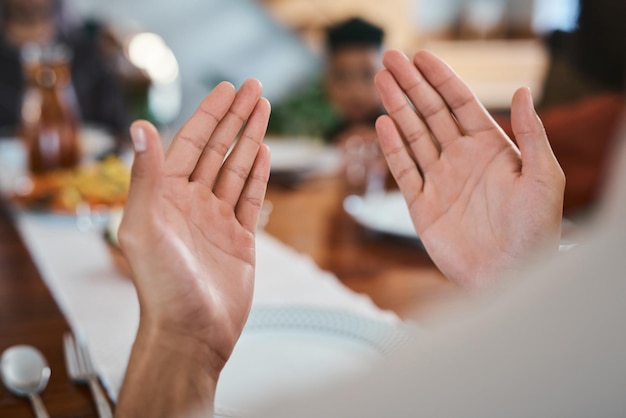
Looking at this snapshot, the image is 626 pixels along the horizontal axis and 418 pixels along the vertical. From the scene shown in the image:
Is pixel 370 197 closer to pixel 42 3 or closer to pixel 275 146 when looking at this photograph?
pixel 275 146

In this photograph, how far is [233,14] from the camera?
420cm

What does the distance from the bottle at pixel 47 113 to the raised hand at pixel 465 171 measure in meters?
0.93

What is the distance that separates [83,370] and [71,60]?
2361mm

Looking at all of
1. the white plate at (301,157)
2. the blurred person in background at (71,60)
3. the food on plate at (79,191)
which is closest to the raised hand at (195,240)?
the food on plate at (79,191)

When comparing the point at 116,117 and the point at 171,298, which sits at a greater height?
the point at 171,298

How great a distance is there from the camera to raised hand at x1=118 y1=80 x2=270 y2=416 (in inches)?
18.7

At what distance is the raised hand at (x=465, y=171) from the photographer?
574 millimetres

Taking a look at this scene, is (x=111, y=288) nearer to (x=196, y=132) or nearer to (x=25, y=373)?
(x=25, y=373)

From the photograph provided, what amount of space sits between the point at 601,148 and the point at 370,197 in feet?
1.58

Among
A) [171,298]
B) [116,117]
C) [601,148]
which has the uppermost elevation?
[171,298]

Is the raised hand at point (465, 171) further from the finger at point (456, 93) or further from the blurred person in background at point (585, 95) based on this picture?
the blurred person in background at point (585, 95)

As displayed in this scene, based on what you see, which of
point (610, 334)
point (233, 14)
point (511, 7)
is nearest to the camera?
point (610, 334)

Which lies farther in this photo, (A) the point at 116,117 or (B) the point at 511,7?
(B) the point at 511,7

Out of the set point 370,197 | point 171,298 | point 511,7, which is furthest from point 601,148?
point 511,7
